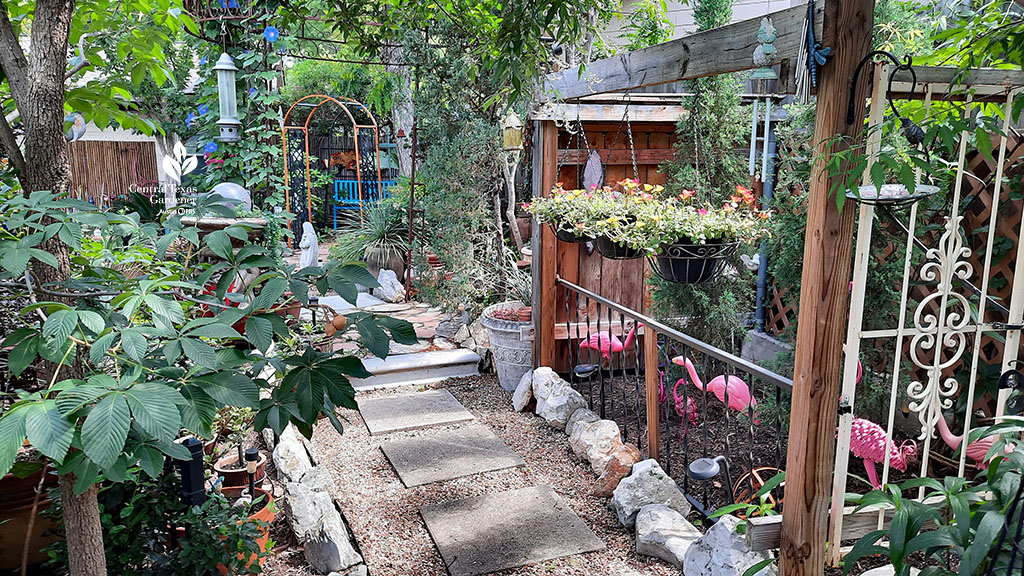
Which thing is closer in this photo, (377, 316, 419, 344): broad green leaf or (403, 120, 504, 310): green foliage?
(377, 316, 419, 344): broad green leaf

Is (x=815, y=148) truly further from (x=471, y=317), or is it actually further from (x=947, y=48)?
(x=471, y=317)

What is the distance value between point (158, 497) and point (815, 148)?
2.31m

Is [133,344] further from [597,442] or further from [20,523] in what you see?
[597,442]

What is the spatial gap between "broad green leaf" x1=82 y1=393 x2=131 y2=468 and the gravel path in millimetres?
1978

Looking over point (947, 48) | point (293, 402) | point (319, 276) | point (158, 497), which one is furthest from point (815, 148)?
point (158, 497)

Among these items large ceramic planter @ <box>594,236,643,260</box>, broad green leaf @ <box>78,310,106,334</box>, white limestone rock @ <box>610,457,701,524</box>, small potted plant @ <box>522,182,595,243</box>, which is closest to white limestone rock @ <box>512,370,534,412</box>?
small potted plant @ <box>522,182,595,243</box>

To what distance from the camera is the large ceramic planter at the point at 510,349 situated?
15.8 ft

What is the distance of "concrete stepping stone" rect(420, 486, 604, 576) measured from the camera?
112 inches

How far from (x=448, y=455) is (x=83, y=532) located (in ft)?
8.13

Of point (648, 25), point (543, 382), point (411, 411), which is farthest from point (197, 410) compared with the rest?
point (648, 25)

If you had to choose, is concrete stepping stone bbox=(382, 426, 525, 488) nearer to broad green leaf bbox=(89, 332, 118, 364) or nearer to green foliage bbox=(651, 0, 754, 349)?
green foliage bbox=(651, 0, 754, 349)

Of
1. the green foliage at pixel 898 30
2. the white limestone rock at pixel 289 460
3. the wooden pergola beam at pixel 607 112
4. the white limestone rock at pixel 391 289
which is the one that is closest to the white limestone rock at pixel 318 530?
the white limestone rock at pixel 289 460

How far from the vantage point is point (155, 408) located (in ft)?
3.21

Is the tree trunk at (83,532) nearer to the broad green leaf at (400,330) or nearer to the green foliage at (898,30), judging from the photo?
the broad green leaf at (400,330)
